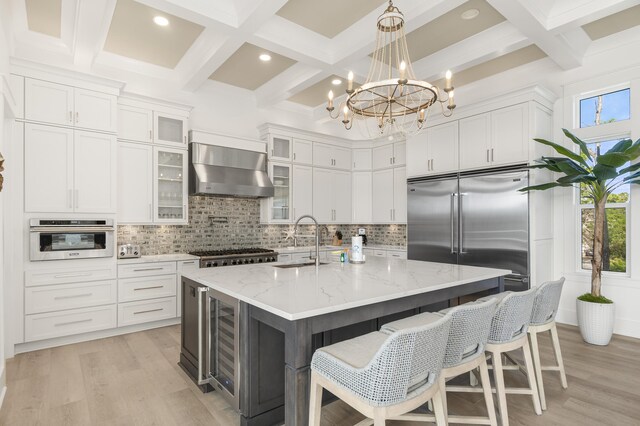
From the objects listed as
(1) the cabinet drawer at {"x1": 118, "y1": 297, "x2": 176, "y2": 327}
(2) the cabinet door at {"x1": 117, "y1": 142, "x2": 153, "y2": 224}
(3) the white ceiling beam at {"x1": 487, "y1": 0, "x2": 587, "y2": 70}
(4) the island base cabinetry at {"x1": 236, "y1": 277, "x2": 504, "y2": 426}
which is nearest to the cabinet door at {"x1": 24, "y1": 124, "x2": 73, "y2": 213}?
(2) the cabinet door at {"x1": 117, "y1": 142, "x2": 153, "y2": 224}

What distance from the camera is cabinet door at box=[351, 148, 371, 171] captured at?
6742mm

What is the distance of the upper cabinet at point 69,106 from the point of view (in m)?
3.64

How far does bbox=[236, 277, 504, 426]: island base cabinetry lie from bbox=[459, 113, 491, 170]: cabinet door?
104 inches

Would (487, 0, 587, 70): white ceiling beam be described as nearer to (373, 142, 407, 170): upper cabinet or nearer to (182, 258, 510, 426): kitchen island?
(182, 258, 510, 426): kitchen island

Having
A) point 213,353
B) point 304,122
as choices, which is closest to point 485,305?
point 213,353

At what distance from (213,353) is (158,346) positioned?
148cm

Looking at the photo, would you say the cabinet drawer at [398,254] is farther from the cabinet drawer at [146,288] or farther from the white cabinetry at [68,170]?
the white cabinetry at [68,170]

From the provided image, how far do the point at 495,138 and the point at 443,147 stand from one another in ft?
2.45

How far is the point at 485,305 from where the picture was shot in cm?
193

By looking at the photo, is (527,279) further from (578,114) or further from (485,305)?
(485,305)

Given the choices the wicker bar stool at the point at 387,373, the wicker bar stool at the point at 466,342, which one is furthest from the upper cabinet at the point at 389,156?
the wicker bar stool at the point at 387,373

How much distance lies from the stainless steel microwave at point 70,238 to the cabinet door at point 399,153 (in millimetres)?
4499

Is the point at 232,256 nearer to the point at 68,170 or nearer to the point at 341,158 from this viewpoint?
the point at 68,170

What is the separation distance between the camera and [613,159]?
11.2ft
